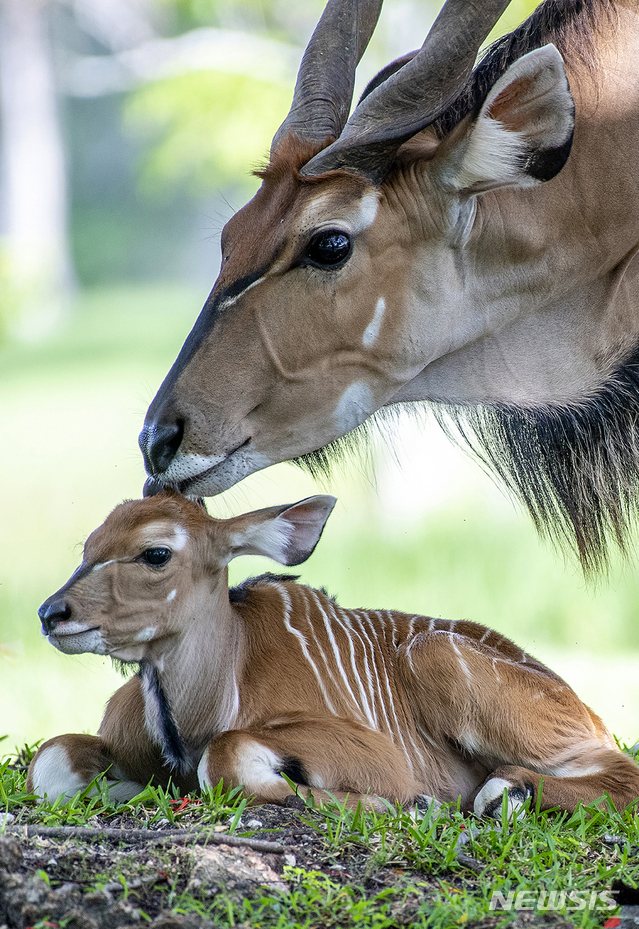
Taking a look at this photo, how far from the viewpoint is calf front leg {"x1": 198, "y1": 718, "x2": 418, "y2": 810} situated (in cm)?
354

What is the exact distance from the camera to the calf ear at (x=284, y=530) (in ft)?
12.7

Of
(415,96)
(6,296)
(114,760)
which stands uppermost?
(6,296)

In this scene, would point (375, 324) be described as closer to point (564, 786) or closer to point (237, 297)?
point (237, 297)

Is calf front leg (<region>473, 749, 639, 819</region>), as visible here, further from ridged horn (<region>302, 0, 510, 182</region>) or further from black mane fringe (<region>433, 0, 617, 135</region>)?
black mane fringe (<region>433, 0, 617, 135</region>)

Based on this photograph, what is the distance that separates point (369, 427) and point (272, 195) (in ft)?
3.53

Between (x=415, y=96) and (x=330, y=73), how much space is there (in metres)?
0.73

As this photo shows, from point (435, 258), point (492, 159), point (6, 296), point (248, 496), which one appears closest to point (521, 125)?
point (492, 159)

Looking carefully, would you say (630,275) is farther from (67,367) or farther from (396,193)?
(67,367)

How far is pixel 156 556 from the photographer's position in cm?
371

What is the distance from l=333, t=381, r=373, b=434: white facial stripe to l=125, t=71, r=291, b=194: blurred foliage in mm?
6298

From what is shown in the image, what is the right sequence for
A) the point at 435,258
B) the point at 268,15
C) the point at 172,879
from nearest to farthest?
the point at 172,879 < the point at 435,258 < the point at 268,15

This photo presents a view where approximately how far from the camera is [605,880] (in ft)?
10.5

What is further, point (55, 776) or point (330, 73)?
point (330, 73)

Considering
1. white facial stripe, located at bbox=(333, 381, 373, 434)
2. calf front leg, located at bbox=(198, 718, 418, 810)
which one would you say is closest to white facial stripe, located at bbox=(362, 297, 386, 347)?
white facial stripe, located at bbox=(333, 381, 373, 434)
